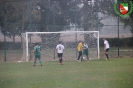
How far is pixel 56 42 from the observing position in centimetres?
2512

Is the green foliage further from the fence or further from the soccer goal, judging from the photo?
the soccer goal

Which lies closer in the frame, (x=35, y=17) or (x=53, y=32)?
(x=53, y=32)

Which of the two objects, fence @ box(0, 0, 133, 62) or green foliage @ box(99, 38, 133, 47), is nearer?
fence @ box(0, 0, 133, 62)

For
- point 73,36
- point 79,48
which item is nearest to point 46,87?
point 79,48

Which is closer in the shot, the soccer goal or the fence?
the soccer goal

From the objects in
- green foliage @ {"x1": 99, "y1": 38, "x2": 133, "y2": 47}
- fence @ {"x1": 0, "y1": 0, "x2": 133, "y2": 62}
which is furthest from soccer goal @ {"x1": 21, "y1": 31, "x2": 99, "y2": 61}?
green foliage @ {"x1": 99, "y1": 38, "x2": 133, "y2": 47}

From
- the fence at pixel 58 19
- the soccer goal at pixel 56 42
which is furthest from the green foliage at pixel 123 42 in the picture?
the soccer goal at pixel 56 42

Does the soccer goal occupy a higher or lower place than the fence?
lower

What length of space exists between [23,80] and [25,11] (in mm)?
14417

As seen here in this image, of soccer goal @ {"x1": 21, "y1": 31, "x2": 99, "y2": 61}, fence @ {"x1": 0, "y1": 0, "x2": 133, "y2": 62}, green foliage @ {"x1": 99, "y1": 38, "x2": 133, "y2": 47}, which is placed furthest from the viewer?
green foliage @ {"x1": 99, "y1": 38, "x2": 133, "y2": 47}

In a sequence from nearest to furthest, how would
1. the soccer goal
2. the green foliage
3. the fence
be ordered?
1. the soccer goal
2. the fence
3. the green foliage

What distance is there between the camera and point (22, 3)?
27.9 meters

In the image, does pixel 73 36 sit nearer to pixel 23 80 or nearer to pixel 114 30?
pixel 114 30

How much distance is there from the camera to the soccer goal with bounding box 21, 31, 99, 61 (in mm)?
24547
